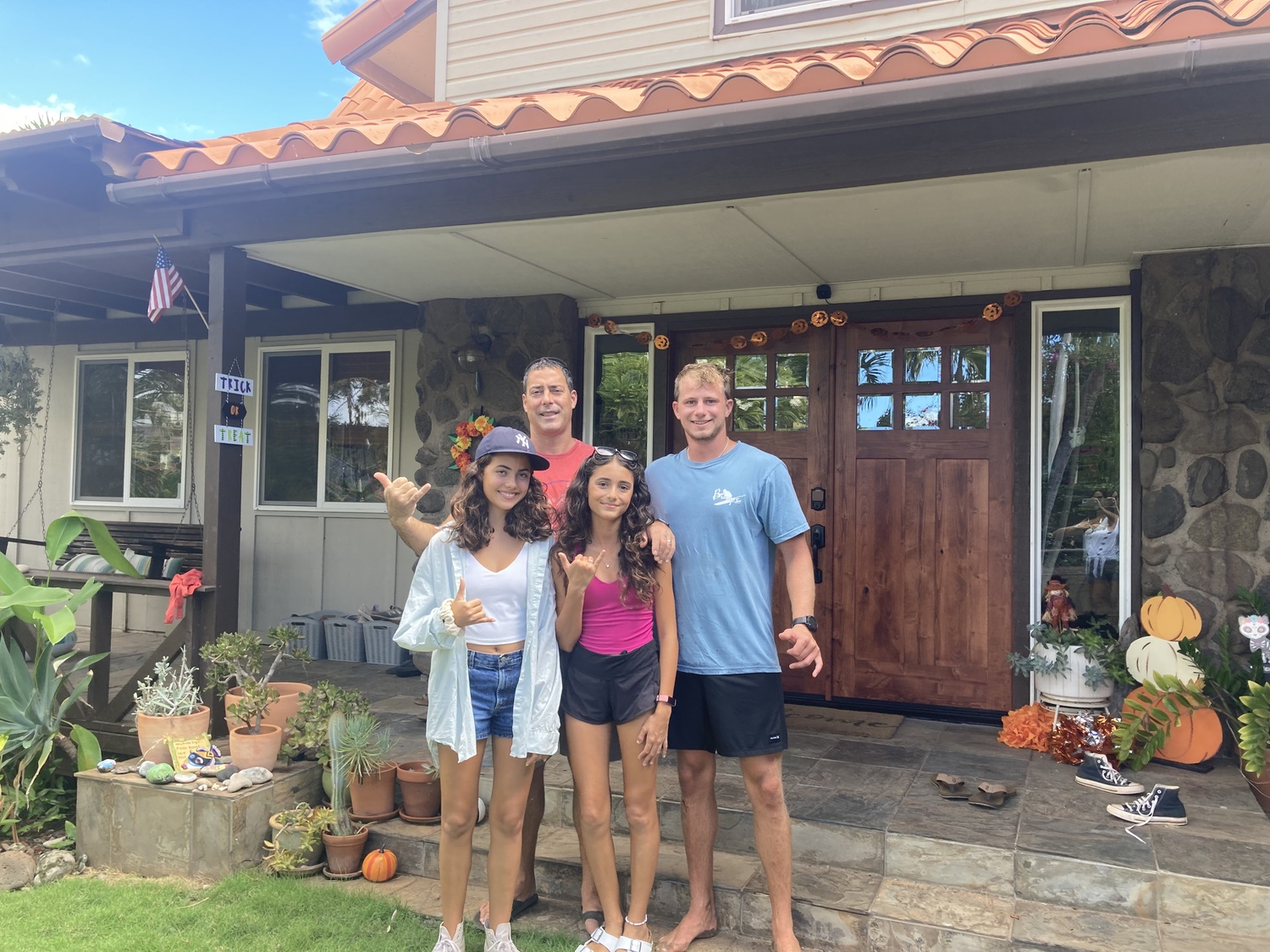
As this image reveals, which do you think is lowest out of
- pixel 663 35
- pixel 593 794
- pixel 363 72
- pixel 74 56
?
pixel 593 794

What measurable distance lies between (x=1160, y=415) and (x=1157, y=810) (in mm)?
1836

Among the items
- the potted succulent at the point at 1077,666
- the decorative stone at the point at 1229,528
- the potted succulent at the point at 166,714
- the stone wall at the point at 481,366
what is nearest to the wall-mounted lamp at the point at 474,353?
the stone wall at the point at 481,366

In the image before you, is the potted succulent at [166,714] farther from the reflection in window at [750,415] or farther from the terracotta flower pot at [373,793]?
the reflection in window at [750,415]

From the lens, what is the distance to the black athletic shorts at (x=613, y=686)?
274cm

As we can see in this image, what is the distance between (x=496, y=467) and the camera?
2.80 metres

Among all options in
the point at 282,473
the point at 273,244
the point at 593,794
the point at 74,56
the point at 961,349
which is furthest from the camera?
the point at 74,56

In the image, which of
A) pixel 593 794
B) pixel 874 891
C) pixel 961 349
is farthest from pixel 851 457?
pixel 593 794

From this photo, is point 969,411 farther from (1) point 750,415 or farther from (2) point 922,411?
(1) point 750,415

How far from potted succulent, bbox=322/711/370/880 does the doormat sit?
6.50ft

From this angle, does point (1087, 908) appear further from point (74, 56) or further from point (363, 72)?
point (74, 56)

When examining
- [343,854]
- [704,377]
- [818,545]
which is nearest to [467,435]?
[818,545]

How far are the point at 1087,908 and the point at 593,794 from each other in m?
1.64

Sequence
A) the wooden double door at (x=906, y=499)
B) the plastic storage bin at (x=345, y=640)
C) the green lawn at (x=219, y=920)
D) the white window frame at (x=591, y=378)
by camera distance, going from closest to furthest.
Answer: the green lawn at (x=219, y=920) → the wooden double door at (x=906, y=499) → the white window frame at (x=591, y=378) → the plastic storage bin at (x=345, y=640)

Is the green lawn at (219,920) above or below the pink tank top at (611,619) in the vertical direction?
below
